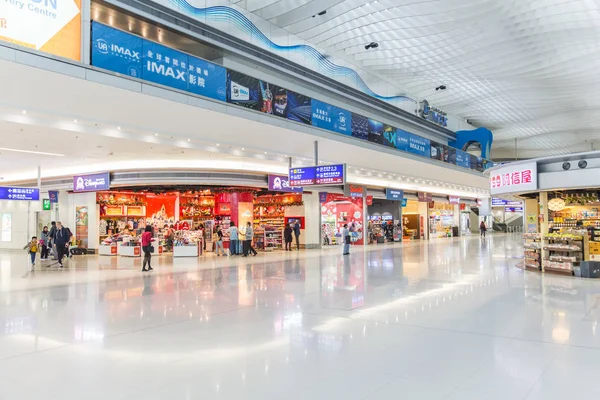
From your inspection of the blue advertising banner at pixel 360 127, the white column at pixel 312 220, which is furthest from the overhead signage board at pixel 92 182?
the blue advertising banner at pixel 360 127

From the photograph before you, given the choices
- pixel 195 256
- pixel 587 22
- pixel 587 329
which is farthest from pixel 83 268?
pixel 587 22

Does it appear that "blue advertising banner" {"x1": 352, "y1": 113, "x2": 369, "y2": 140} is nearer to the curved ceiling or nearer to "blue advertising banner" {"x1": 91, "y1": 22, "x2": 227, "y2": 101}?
the curved ceiling

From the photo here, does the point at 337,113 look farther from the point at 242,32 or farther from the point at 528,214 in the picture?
the point at 528,214

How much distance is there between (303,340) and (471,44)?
1335 cm

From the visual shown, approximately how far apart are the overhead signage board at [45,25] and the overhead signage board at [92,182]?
10899 millimetres

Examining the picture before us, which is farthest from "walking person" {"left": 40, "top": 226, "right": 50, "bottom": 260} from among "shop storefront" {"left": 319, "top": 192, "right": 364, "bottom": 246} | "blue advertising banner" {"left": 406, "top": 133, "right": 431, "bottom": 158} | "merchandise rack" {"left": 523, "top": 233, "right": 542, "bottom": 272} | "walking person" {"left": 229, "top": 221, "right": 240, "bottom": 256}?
"merchandise rack" {"left": 523, "top": 233, "right": 542, "bottom": 272}

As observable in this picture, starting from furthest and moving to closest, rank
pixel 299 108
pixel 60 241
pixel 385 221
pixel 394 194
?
pixel 385 221, pixel 394 194, pixel 60 241, pixel 299 108

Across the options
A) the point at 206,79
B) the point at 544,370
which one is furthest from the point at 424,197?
the point at 544,370

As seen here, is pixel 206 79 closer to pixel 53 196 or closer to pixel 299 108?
pixel 299 108

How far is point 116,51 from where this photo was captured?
25.0 feet

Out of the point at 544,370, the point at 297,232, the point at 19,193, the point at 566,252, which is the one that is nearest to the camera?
the point at 544,370

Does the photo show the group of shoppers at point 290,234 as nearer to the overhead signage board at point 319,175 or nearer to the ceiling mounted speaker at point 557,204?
the overhead signage board at point 319,175

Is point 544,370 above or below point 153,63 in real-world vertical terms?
below

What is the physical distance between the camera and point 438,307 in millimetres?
6824
